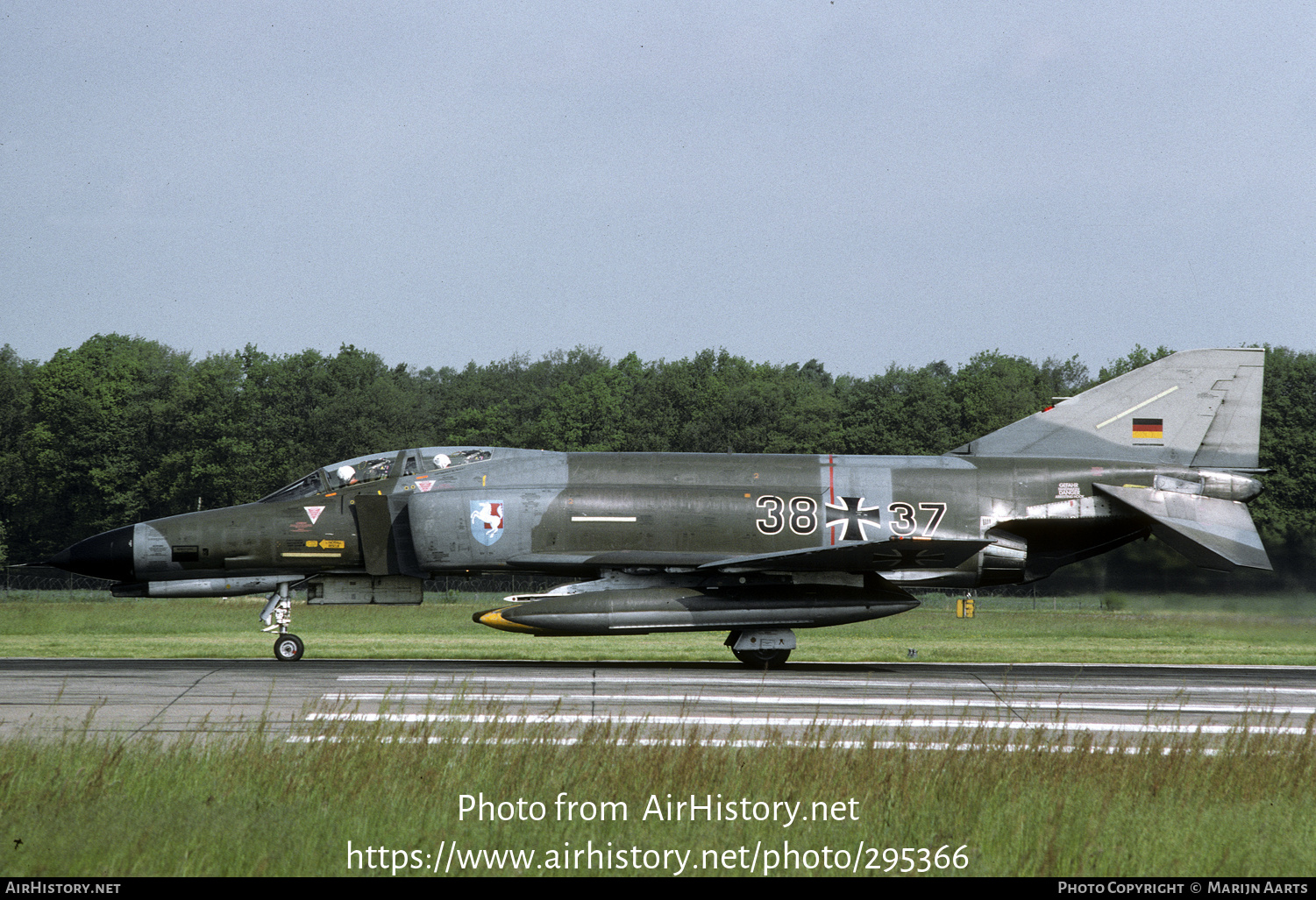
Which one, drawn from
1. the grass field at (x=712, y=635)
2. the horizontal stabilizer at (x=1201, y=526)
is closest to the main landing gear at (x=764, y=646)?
the grass field at (x=712, y=635)

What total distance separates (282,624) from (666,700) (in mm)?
7429

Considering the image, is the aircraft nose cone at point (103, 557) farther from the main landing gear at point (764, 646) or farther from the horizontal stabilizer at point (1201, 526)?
the horizontal stabilizer at point (1201, 526)

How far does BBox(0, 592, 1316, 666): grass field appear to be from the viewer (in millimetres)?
19141

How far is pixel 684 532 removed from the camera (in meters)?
16.4

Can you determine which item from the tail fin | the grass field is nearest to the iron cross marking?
the tail fin

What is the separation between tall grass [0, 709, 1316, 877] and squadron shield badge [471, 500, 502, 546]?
731cm

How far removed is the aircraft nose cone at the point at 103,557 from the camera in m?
16.1

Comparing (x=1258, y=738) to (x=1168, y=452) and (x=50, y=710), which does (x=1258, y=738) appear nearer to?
(x=1168, y=452)

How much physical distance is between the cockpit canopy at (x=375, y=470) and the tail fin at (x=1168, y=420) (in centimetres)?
879

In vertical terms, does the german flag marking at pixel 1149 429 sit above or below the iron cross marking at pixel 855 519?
above

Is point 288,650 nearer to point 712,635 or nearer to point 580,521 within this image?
point 580,521

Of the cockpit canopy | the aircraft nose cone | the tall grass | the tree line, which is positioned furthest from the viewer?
the tree line

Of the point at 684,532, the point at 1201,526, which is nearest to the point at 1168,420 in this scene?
the point at 1201,526

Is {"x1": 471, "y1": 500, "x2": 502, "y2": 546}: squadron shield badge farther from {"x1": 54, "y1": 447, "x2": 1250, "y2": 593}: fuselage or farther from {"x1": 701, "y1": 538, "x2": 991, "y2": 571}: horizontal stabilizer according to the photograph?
{"x1": 701, "y1": 538, "x2": 991, "y2": 571}: horizontal stabilizer
